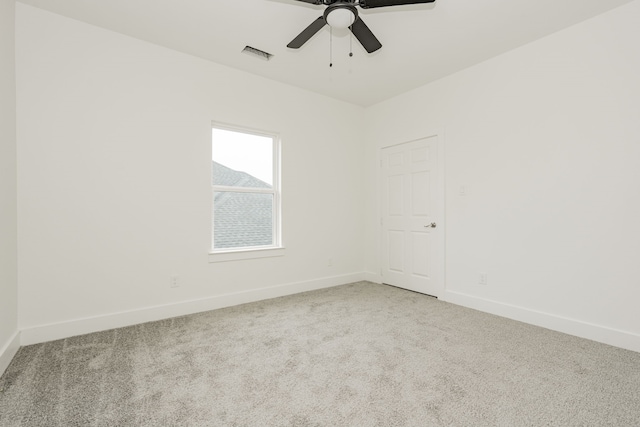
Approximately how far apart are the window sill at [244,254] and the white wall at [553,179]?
2205 millimetres

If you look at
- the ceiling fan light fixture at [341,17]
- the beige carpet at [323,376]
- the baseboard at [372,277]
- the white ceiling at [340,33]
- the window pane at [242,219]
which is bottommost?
the beige carpet at [323,376]

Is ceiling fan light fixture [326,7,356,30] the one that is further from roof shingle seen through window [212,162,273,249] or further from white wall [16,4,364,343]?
roof shingle seen through window [212,162,273,249]

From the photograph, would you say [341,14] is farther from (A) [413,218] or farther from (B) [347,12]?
(A) [413,218]

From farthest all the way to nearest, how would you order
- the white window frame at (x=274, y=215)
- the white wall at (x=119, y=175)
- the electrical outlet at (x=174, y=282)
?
1. the white window frame at (x=274, y=215)
2. the electrical outlet at (x=174, y=282)
3. the white wall at (x=119, y=175)

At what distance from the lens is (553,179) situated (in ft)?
9.20

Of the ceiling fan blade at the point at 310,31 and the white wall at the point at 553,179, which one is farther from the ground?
the ceiling fan blade at the point at 310,31

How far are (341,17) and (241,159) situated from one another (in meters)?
2.14

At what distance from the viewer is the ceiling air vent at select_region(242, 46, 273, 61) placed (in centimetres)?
316

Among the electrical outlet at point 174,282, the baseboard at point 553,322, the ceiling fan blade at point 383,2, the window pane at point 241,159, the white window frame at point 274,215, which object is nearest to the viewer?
the ceiling fan blade at point 383,2

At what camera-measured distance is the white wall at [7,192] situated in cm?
207

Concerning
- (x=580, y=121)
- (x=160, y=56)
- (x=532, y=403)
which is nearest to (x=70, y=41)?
(x=160, y=56)

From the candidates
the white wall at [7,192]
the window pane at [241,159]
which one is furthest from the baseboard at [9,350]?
the window pane at [241,159]

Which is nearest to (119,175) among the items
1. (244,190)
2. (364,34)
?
(244,190)

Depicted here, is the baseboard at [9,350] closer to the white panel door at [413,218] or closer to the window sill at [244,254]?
the window sill at [244,254]
